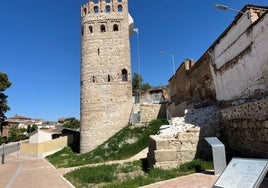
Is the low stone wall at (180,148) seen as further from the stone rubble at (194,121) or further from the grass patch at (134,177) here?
the stone rubble at (194,121)

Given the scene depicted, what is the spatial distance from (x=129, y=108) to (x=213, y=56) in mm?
A: 13011

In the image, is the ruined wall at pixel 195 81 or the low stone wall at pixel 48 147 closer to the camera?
the ruined wall at pixel 195 81

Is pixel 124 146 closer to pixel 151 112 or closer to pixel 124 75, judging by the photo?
pixel 151 112

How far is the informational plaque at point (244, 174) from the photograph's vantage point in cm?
411

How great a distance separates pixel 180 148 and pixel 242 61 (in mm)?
4041

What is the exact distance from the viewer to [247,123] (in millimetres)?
8609

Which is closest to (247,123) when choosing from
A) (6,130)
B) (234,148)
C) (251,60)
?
(234,148)

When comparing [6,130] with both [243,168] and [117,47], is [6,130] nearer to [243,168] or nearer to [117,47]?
[117,47]

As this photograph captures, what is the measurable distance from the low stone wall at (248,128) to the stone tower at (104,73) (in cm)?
1502

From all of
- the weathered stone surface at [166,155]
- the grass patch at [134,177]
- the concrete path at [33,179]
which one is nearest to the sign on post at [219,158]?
the grass patch at [134,177]

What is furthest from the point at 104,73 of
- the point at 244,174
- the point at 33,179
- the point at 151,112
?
the point at 244,174

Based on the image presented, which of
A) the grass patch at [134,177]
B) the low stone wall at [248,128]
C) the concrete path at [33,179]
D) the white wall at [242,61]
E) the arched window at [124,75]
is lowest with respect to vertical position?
the concrete path at [33,179]

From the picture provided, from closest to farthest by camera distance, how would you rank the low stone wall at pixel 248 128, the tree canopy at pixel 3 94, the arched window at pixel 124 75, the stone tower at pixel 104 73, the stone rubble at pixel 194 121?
1. the low stone wall at pixel 248 128
2. the stone rubble at pixel 194 121
3. the stone tower at pixel 104 73
4. the arched window at pixel 124 75
5. the tree canopy at pixel 3 94

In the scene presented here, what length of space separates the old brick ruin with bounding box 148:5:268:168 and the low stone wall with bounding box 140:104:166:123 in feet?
34.8
